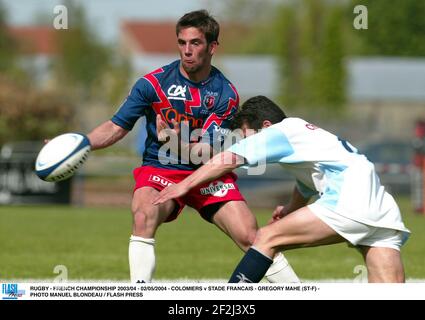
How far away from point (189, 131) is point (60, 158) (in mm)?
1374

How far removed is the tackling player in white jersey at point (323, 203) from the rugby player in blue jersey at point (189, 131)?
1.10m

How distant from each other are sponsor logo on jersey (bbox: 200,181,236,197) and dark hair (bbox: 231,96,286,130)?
1063 mm

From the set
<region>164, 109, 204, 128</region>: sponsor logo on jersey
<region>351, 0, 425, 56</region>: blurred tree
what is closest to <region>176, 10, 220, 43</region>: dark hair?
<region>164, 109, 204, 128</region>: sponsor logo on jersey

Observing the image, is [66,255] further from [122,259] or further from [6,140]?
[6,140]

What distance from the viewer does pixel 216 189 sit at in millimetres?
7930

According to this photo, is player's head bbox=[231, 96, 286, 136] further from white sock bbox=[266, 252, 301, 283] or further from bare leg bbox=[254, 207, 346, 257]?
white sock bbox=[266, 252, 301, 283]

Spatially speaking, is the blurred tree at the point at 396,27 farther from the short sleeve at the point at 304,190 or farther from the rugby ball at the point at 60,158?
the rugby ball at the point at 60,158

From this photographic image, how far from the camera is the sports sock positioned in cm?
656

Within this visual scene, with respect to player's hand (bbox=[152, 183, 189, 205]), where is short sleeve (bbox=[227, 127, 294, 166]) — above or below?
above

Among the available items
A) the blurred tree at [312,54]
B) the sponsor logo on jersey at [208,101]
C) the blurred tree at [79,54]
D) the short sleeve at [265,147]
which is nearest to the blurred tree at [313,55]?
the blurred tree at [312,54]

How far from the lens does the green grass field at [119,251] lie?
34.6 feet

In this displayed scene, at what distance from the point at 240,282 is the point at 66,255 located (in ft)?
20.2

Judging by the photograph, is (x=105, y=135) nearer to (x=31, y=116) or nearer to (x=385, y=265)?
(x=385, y=265)

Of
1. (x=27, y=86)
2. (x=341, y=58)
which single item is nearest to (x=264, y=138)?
(x=27, y=86)
